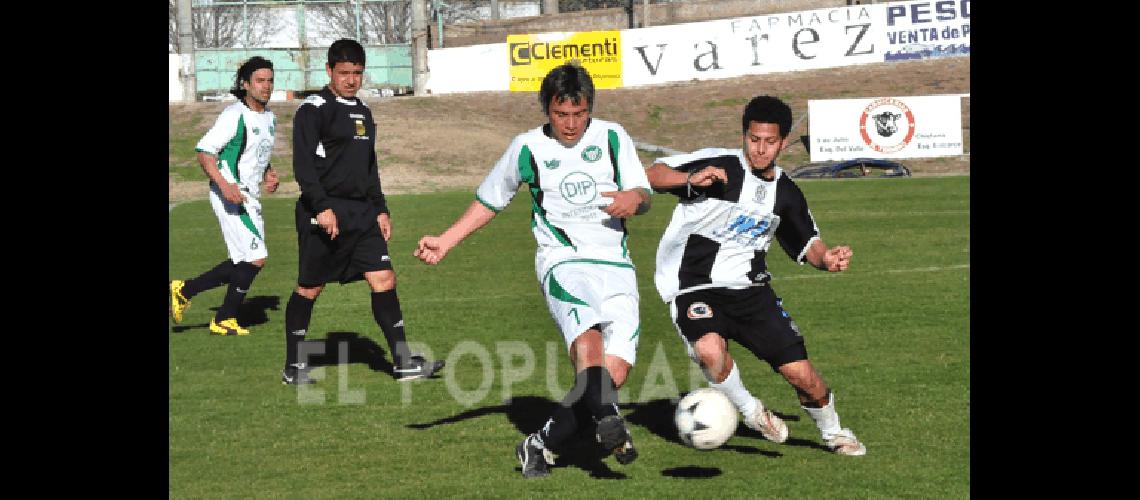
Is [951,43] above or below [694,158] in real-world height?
above

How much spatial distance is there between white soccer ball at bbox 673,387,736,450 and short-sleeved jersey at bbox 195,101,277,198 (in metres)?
5.76

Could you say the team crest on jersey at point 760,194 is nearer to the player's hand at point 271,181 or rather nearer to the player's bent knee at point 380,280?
the player's bent knee at point 380,280

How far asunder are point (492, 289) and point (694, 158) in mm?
7455

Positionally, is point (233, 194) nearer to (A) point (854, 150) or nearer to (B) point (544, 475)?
(B) point (544, 475)

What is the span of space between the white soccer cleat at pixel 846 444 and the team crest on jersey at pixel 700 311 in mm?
940

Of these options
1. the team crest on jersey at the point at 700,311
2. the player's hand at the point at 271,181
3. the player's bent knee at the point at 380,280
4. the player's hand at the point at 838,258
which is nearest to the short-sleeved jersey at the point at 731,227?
the team crest on jersey at the point at 700,311

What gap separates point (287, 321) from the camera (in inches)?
386

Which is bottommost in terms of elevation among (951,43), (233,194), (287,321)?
(287,321)

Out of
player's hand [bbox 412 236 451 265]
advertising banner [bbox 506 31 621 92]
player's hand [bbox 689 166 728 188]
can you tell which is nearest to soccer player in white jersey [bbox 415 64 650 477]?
player's hand [bbox 412 236 451 265]

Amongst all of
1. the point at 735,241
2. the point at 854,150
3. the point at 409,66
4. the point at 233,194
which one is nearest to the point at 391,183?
the point at 854,150

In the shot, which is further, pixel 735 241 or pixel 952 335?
pixel 952 335

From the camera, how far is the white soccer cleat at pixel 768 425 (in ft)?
24.9

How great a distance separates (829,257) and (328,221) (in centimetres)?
360

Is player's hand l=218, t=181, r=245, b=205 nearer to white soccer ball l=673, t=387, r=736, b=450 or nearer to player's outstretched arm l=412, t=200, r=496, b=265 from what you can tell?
player's outstretched arm l=412, t=200, r=496, b=265
